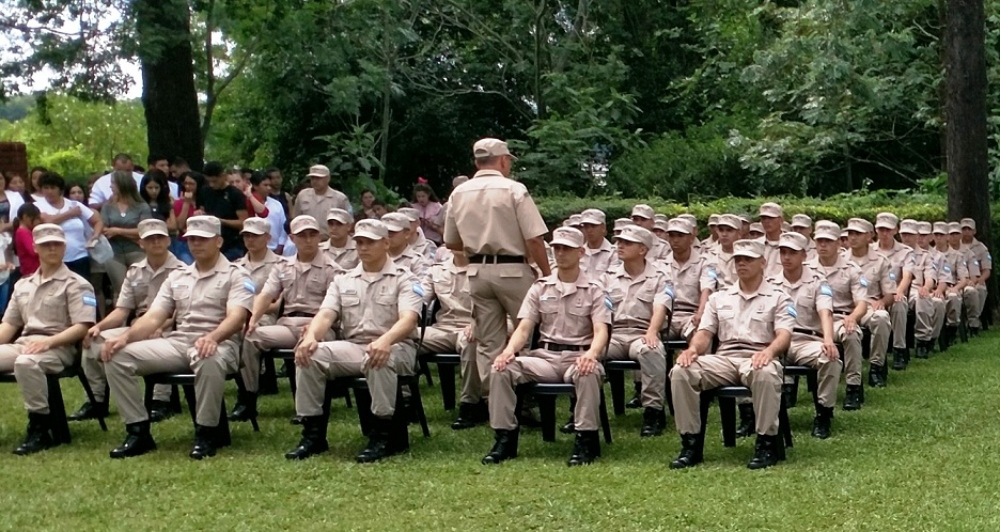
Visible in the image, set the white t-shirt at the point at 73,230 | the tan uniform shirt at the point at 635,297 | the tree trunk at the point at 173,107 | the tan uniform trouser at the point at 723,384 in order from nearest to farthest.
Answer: the tan uniform trouser at the point at 723,384 < the tan uniform shirt at the point at 635,297 < the white t-shirt at the point at 73,230 < the tree trunk at the point at 173,107

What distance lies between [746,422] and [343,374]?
2680 mm

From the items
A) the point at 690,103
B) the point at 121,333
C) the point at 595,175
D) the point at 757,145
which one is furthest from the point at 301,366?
the point at 690,103

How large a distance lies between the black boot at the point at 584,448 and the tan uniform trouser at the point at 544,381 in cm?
5

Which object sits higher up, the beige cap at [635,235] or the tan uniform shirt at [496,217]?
the tan uniform shirt at [496,217]

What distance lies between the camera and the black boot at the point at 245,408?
32.0 ft

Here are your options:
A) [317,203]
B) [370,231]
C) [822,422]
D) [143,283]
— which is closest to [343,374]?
[370,231]

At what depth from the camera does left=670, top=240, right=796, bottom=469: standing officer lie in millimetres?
8055

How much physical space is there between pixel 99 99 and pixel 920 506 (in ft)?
38.2

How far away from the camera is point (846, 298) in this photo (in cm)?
1091

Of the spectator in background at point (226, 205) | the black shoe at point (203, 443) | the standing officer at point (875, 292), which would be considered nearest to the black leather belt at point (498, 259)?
the black shoe at point (203, 443)

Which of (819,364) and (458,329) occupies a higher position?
(458,329)

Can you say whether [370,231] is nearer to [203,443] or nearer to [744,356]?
[203,443]

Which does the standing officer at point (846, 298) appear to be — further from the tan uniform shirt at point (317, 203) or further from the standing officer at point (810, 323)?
A: the tan uniform shirt at point (317, 203)

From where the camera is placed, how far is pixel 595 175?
22062 millimetres
